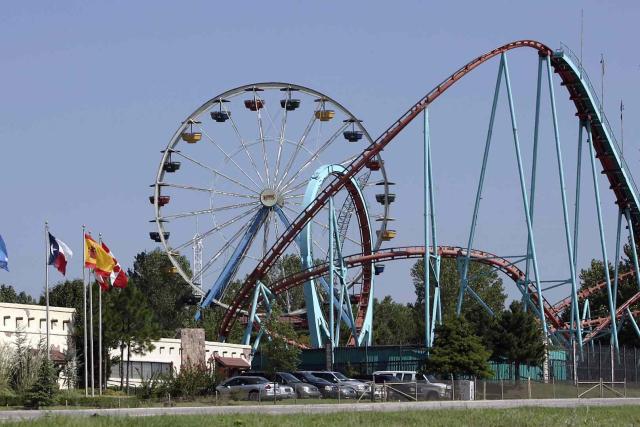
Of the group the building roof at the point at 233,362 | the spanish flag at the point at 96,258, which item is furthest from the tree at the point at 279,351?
the spanish flag at the point at 96,258

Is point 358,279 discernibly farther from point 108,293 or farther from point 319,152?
point 108,293

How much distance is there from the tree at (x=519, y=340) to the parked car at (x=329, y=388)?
12.7m

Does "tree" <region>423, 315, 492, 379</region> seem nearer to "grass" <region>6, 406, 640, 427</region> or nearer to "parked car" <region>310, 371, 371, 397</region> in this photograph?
"parked car" <region>310, 371, 371, 397</region>

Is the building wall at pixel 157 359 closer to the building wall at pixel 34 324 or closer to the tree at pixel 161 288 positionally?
the building wall at pixel 34 324

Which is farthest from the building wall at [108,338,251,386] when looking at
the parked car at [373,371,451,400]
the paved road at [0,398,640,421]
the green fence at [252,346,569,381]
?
the paved road at [0,398,640,421]

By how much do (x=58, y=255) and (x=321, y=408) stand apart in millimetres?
14817

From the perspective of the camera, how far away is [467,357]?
227ft

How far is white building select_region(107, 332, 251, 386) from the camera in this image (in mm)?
76188

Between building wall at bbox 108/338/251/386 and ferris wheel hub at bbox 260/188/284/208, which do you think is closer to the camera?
building wall at bbox 108/338/251/386

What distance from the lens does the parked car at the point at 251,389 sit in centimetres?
6022

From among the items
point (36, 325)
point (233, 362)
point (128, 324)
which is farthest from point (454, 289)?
point (36, 325)

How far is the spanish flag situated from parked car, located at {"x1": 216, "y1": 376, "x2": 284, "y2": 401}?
782 centimetres

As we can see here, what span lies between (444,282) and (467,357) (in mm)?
67685

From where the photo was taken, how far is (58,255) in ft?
195
